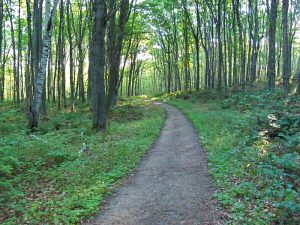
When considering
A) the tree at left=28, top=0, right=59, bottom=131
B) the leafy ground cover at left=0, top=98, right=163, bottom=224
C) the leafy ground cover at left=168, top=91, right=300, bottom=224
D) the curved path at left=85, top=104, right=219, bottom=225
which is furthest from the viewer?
the tree at left=28, top=0, right=59, bottom=131

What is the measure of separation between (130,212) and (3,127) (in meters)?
11.3

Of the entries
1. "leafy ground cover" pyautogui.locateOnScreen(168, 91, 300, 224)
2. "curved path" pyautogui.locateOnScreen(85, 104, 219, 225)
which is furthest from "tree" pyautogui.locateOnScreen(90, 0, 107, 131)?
"leafy ground cover" pyautogui.locateOnScreen(168, 91, 300, 224)

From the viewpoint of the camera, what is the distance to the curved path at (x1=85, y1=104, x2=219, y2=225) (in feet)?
18.6

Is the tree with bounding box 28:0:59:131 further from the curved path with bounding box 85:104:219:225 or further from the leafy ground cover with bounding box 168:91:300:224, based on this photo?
the leafy ground cover with bounding box 168:91:300:224

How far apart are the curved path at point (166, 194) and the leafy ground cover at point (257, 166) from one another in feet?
1.27

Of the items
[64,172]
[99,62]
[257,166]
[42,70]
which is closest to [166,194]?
[257,166]

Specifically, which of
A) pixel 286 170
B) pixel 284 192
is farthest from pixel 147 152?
pixel 284 192

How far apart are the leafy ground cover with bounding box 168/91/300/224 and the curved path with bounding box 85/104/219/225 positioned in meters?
0.39

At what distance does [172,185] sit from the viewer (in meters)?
7.44

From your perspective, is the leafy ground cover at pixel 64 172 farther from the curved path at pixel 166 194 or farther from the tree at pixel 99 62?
the tree at pixel 99 62

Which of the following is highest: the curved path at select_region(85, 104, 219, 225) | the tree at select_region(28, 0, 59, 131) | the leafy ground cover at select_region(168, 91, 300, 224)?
the tree at select_region(28, 0, 59, 131)

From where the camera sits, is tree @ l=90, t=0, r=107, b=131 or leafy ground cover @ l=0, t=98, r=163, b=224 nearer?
leafy ground cover @ l=0, t=98, r=163, b=224

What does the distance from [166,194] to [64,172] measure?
10.4 ft

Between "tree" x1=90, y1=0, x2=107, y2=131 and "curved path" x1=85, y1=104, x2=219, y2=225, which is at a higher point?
"tree" x1=90, y1=0, x2=107, y2=131
